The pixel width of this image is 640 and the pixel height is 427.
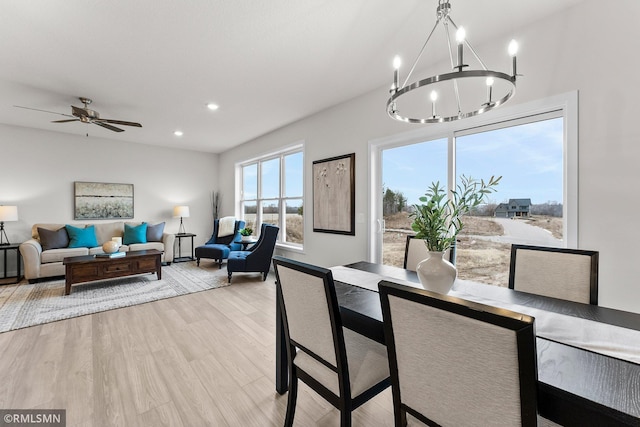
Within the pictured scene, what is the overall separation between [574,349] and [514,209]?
1.65m

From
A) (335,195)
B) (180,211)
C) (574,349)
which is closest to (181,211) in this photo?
(180,211)

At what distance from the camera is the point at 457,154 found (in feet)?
8.63

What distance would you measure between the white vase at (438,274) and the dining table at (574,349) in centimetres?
18

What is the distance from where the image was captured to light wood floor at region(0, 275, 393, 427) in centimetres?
163

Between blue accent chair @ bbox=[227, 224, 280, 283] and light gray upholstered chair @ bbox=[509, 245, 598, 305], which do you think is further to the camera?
blue accent chair @ bbox=[227, 224, 280, 283]

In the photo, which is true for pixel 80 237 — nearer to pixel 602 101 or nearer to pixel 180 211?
pixel 180 211

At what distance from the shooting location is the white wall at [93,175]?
472cm

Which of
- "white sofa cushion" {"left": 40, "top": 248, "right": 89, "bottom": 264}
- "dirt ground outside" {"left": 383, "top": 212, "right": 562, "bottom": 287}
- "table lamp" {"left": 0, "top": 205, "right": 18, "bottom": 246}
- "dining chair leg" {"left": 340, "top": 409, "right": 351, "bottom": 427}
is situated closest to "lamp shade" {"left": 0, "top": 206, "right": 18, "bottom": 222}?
"table lamp" {"left": 0, "top": 205, "right": 18, "bottom": 246}

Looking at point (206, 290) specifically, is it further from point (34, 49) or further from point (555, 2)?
point (555, 2)

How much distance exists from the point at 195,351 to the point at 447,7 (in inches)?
120

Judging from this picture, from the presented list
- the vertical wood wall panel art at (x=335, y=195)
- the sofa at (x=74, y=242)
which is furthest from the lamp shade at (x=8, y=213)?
the vertical wood wall panel art at (x=335, y=195)

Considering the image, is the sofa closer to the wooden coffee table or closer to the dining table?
the wooden coffee table

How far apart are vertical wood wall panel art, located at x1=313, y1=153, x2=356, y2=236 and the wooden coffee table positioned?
2.72m

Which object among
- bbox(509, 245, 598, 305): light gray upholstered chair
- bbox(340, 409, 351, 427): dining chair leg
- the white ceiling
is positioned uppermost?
the white ceiling
